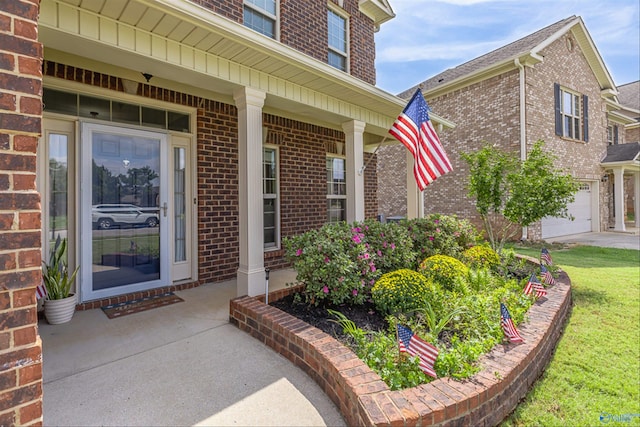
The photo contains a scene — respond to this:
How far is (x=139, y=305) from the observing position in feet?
13.3

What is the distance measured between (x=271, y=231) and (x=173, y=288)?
6.75 ft

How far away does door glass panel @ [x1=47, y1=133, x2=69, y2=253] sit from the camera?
3756mm

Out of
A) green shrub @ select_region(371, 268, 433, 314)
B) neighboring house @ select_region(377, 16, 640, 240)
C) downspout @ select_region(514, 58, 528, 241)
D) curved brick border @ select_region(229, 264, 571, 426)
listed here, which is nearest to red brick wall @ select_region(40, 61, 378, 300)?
curved brick border @ select_region(229, 264, 571, 426)

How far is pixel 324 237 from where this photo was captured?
12.8 ft

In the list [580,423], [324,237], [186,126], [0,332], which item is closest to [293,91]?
[186,126]

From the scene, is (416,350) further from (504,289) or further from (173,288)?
(173,288)

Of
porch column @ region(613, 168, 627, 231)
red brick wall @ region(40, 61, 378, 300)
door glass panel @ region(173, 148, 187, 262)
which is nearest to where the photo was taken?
red brick wall @ region(40, 61, 378, 300)

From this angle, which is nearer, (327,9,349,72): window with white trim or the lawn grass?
the lawn grass

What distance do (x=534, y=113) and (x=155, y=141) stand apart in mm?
11190

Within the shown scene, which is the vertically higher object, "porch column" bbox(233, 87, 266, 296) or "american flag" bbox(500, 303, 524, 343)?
"porch column" bbox(233, 87, 266, 296)

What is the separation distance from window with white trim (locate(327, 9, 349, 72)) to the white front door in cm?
402

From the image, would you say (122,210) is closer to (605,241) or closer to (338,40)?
(338,40)

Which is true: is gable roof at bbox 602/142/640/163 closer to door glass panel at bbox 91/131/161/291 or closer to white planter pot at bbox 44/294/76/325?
door glass panel at bbox 91/131/161/291

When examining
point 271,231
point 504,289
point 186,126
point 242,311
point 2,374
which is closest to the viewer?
point 2,374
